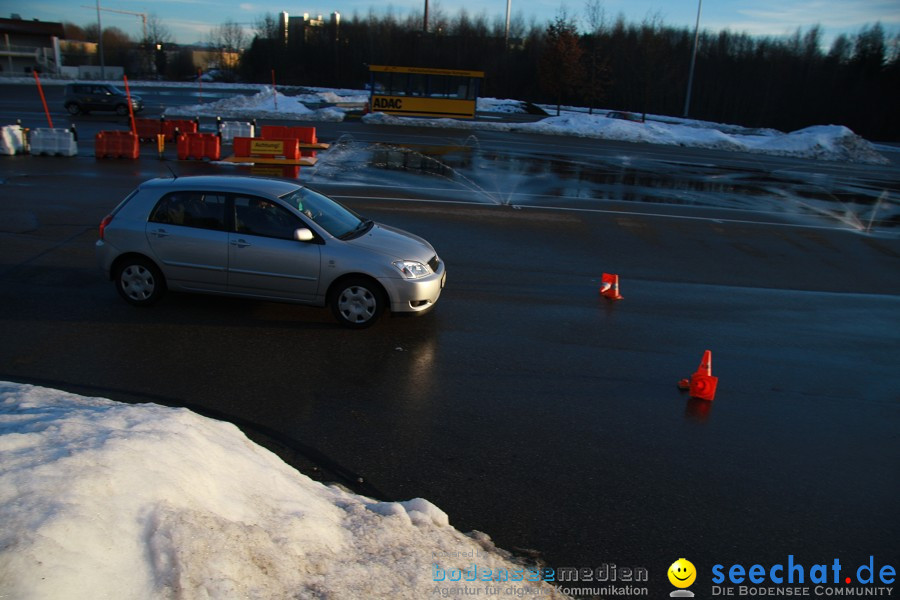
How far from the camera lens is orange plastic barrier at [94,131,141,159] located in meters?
21.1

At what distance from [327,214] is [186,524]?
19.2ft

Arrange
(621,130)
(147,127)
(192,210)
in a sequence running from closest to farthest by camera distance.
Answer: (192,210) → (147,127) → (621,130)

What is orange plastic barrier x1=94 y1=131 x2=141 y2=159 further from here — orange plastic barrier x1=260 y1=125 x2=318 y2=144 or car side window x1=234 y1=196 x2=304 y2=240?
car side window x1=234 y1=196 x2=304 y2=240

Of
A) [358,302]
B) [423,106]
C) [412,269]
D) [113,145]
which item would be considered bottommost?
[358,302]

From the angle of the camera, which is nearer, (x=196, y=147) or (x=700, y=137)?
(x=196, y=147)

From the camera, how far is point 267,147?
72.4 feet

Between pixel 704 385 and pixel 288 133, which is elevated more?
pixel 288 133

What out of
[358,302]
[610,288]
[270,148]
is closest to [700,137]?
[270,148]

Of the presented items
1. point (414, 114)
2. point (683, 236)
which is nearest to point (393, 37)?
point (414, 114)

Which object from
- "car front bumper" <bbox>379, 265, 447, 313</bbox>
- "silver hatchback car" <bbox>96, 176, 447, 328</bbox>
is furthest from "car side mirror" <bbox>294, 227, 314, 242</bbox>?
"car front bumper" <bbox>379, 265, 447, 313</bbox>

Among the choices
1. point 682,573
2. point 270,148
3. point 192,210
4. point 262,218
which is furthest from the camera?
point 270,148

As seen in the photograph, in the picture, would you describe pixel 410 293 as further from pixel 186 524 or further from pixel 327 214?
pixel 186 524

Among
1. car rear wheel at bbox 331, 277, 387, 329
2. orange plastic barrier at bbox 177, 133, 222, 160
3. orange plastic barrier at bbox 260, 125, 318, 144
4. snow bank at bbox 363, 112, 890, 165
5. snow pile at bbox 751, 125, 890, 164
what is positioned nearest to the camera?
car rear wheel at bbox 331, 277, 387, 329

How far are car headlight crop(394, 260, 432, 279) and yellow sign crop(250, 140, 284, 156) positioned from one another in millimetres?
15186
